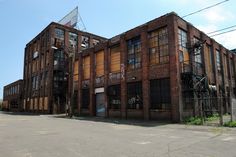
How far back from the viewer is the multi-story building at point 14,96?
52.7 m

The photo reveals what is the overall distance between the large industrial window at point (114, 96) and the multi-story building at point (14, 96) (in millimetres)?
33156

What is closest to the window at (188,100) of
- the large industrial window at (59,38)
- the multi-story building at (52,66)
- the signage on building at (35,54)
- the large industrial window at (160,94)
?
the large industrial window at (160,94)

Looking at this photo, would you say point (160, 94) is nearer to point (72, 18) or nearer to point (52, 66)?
point (52, 66)

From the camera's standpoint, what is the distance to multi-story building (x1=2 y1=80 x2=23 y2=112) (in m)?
52.7

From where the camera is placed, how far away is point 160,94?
1992cm

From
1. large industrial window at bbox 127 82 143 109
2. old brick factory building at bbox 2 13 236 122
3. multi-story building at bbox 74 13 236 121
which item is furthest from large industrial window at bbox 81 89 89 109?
large industrial window at bbox 127 82 143 109

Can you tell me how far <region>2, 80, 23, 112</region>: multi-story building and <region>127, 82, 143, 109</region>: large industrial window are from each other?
120 feet

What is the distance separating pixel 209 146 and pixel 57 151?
5.52 m

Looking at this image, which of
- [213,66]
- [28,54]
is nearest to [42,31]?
[28,54]

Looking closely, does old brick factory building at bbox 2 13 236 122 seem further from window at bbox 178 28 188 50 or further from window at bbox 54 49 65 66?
window at bbox 54 49 65 66

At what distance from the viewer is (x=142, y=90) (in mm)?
21453

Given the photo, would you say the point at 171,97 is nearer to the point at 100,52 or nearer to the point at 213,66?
the point at 213,66

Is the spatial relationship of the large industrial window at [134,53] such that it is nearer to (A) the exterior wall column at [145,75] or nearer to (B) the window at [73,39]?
(A) the exterior wall column at [145,75]

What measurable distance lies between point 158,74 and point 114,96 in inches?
266
